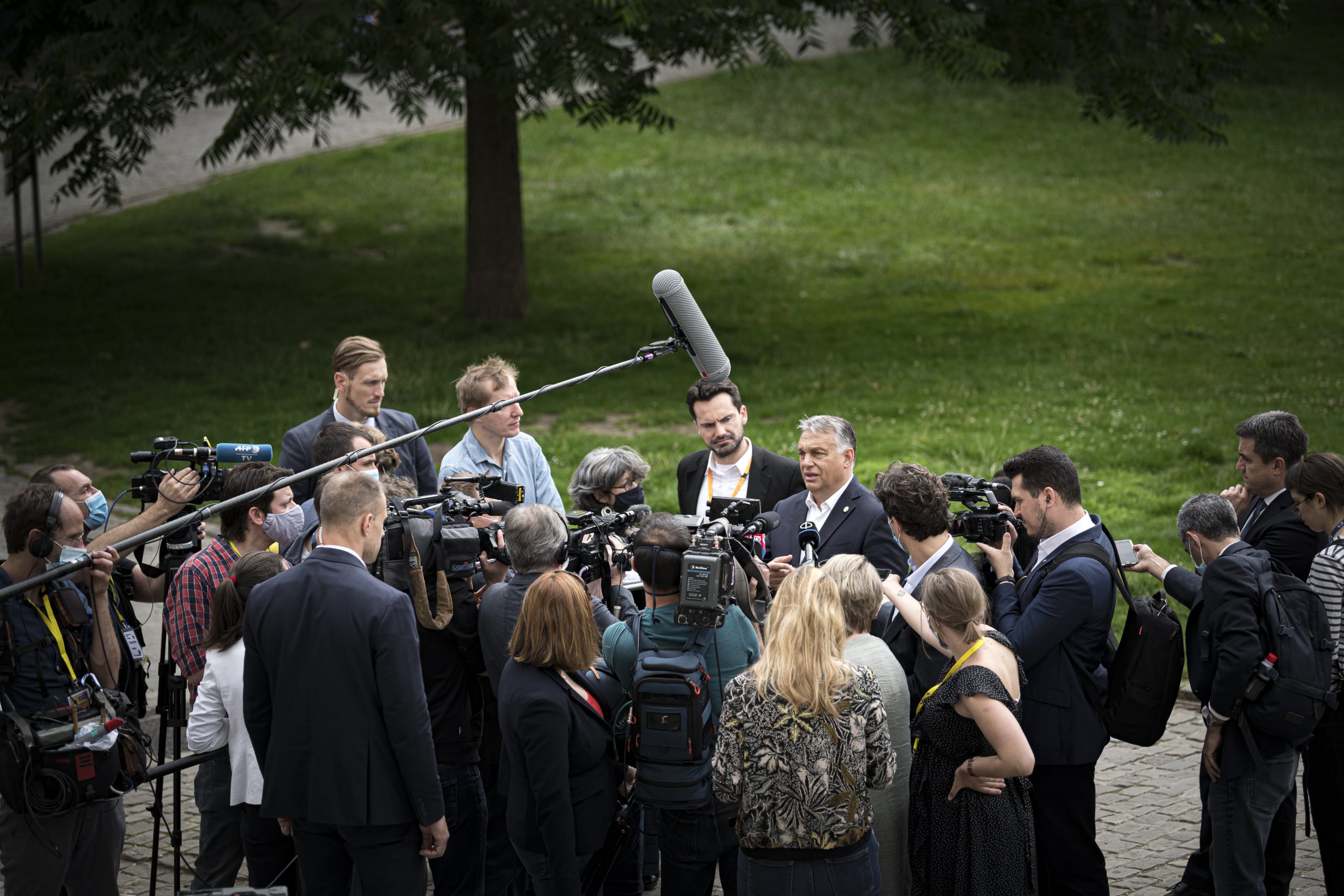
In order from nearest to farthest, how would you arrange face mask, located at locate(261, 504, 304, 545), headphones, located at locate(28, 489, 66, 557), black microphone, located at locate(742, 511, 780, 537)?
headphones, located at locate(28, 489, 66, 557), black microphone, located at locate(742, 511, 780, 537), face mask, located at locate(261, 504, 304, 545)

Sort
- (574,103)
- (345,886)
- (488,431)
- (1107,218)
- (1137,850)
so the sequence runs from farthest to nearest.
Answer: (1107,218), (574,103), (488,431), (1137,850), (345,886)

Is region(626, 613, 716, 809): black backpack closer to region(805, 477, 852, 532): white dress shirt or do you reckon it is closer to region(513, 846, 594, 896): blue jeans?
region(513, 846, 594, 896): blue jeans

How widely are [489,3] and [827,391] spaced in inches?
253

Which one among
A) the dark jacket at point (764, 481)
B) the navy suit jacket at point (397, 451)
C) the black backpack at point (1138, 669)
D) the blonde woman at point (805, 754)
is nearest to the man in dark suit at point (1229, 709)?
the black backpack at point (1138, 669)

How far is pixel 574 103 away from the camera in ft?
49.5

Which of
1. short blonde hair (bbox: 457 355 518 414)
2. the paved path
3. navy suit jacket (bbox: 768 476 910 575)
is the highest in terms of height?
the paved path

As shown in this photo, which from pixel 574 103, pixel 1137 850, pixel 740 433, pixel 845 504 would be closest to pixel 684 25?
pixel 574 103

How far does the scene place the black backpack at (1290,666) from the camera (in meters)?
5.39

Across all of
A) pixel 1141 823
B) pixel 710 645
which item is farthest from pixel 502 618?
pixel 1141 823

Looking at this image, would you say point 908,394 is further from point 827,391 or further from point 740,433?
point 740,433

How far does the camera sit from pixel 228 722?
5.42m

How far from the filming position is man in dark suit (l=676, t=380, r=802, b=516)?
738 centimetres

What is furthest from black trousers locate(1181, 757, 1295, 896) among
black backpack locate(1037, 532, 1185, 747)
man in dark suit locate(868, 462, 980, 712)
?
man in dark suit locate(868, 462, 980, 712)

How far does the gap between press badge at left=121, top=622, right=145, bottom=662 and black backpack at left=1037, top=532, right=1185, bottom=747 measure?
13.9 feet
